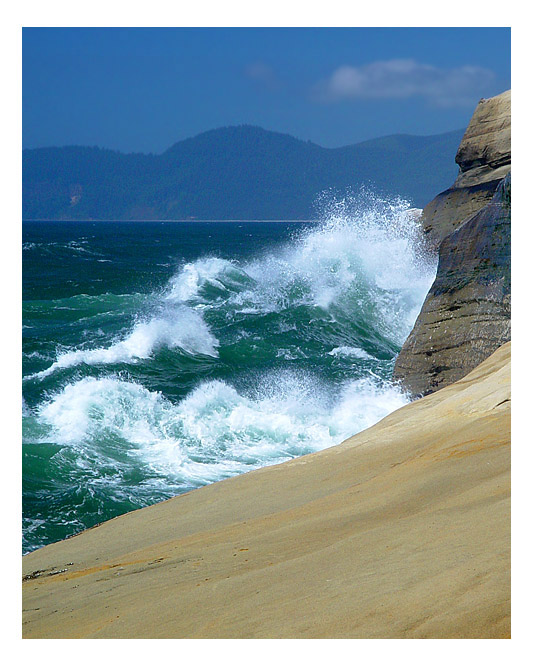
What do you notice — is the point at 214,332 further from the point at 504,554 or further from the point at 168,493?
the point at 504,554

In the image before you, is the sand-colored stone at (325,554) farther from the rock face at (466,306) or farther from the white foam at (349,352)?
the white foam at (349,352)

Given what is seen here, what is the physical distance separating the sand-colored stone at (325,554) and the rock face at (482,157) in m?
4.90

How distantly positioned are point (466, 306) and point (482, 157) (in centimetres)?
286

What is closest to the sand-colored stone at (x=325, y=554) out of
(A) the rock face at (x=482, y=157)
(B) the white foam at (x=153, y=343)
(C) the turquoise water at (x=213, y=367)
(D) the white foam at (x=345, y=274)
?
(C) the turquoise water at (x=213, y=367)

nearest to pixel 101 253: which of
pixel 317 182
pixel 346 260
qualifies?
pixel 317 182

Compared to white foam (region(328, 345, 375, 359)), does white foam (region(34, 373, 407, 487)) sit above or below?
below

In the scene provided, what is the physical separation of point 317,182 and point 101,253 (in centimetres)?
1796

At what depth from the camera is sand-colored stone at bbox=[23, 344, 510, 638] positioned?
8.06 ft

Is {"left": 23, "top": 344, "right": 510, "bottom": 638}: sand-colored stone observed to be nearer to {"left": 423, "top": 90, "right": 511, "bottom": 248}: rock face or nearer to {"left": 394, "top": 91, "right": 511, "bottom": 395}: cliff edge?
{"left": 394, "top": 91, "right": 511, "bottom": 395}: cliff edge

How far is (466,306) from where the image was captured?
718 centimetres

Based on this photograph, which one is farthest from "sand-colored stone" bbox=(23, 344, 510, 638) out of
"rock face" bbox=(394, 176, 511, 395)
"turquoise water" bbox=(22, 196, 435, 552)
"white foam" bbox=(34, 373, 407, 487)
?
"rock face" bbox=(394, 176, 511, 395)

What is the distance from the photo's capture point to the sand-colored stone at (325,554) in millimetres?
2457

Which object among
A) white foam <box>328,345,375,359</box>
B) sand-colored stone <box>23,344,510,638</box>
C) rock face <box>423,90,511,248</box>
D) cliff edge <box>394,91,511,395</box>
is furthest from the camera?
white foam <box>328,345,375,359</box>

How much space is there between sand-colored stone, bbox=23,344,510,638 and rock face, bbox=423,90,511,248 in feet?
16.1
